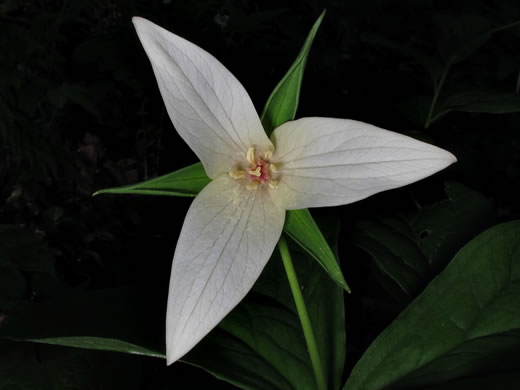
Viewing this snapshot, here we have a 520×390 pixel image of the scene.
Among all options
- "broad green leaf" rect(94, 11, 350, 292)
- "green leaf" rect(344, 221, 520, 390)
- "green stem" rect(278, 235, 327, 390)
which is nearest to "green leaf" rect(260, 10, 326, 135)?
"broad green leaf" rect(94, 11, 350, 292)

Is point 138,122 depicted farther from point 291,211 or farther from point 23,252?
point 291,211

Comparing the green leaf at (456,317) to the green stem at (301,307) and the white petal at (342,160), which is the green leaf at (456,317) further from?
the white petal at (342,160)

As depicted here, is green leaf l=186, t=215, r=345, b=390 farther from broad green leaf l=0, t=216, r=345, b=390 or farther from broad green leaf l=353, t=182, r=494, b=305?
broad green leaf l=353, t=182, r=494, b=305

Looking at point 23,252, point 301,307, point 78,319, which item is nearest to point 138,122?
point 23,252

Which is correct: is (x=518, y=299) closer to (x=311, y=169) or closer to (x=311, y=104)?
(x=311, y=169)

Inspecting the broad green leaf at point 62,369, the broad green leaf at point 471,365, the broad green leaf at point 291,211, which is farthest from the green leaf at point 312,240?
the broad green leaf at point 62,369

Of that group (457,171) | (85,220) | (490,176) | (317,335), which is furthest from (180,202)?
(490,176)
